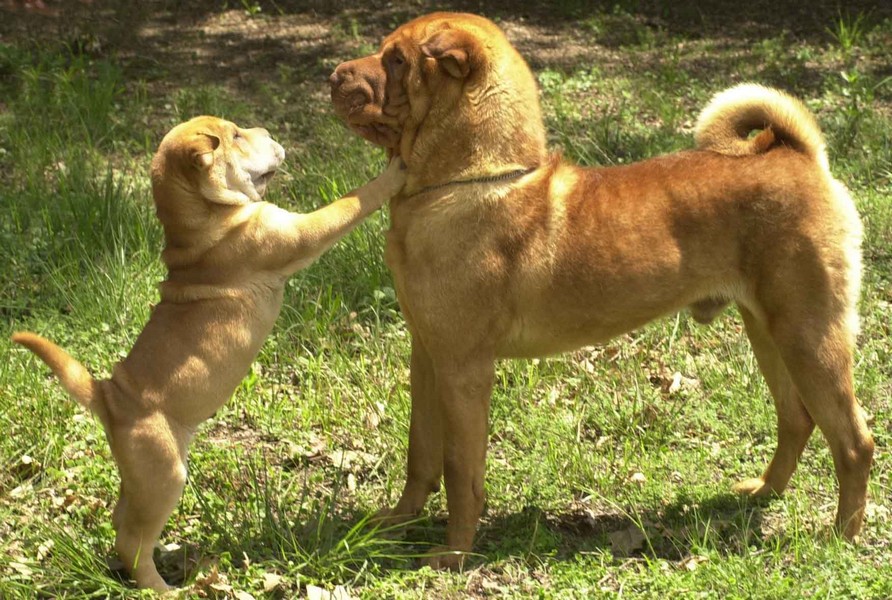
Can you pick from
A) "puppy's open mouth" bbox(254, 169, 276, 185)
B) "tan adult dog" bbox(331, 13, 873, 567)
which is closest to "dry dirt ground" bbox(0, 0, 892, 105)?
"puppy's open mouth" bbox(254, 169, 276, 185)

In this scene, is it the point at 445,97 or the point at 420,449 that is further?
the point at 420,449

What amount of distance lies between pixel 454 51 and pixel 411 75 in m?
0.19

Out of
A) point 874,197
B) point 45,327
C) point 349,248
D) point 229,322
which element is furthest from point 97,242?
point 874,197

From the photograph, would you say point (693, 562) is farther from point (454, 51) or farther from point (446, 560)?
point (454, 51)

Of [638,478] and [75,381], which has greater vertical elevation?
[75,381]

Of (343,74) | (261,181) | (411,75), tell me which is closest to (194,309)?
(261,181)

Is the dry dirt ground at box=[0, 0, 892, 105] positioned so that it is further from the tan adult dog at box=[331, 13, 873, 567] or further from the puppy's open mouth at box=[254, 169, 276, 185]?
the tan adult dog at box=[331, 13, 873, 567]

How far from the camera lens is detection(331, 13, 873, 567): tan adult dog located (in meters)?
4.26

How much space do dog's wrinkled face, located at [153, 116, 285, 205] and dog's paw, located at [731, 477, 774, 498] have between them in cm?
231

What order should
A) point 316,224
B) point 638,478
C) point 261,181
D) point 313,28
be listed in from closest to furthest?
point 316,224
point 261,181
point 638,478
point 313,28

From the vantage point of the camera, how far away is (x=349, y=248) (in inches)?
255

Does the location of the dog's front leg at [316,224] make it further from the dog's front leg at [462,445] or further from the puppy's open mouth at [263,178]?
the dog's front leg at [462,445]

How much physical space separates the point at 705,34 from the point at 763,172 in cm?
703

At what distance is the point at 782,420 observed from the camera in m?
4.84
